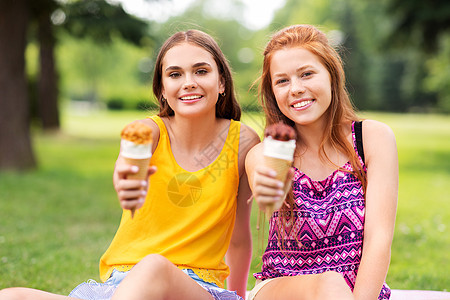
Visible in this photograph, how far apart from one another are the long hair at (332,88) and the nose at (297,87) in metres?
0.19

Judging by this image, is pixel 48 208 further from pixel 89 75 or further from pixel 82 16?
pixel 89 75

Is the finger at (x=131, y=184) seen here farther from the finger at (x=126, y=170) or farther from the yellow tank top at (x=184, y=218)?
the yellow tank top at (x=184, y=218)

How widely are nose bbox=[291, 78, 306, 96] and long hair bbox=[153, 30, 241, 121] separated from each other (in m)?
0.57

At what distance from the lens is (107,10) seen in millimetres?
14227

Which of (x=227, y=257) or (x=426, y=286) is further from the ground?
(x=227, y=257)

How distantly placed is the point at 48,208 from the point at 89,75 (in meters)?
42.9

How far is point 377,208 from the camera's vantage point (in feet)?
8.70

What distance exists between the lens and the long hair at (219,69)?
304 cm

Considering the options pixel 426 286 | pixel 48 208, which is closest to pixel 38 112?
pixel 48 208

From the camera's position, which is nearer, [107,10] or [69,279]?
[69,279]

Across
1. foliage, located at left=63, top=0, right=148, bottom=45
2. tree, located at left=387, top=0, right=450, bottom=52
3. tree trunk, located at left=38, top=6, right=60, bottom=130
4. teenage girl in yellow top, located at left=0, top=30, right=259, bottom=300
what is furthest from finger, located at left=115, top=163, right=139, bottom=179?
tree trunk, located at left=38, top=6, right=60, bottom=130

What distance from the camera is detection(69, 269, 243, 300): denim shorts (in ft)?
9.16

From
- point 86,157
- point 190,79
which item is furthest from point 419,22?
point 190,79

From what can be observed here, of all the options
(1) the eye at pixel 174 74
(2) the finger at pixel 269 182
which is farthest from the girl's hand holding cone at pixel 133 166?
(1) the eye at pixel 174 74
